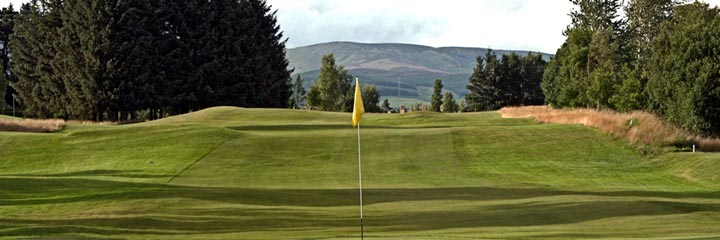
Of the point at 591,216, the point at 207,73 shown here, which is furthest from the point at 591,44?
the point at 591,216

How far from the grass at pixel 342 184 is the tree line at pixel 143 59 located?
71.2 ft

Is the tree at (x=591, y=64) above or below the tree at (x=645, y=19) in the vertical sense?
below

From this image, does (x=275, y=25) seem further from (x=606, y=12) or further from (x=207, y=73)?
(x=606, y=12)

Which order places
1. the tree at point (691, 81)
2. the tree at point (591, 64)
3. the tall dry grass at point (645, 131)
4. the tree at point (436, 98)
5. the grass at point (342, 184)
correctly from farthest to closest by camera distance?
the tree at point (436, 98), the tree at point (591, 64), the tree at point (691, 81), the tall dry grass at point (645, 131), the grass at point (342, 184)

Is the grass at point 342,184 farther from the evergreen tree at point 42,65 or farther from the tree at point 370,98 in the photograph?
the tree at point 370,98

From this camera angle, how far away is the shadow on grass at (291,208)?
73.5ft

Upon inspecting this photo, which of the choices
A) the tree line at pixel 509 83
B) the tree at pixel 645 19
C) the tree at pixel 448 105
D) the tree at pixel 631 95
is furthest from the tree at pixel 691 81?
the tree at pixel 448 105

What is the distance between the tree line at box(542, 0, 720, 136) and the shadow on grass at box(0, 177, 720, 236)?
846 inches

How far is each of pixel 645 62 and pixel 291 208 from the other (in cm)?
7210

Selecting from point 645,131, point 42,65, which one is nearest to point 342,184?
point 645,131

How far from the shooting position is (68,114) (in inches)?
3073

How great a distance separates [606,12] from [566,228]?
261 feet

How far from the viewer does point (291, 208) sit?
25.9m

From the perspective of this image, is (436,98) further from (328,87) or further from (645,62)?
(645,62)
